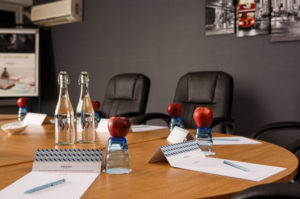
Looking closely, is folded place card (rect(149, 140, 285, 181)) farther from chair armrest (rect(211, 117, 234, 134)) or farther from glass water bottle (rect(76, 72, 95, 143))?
chair armrest (rect(211, 117, 234, 134))

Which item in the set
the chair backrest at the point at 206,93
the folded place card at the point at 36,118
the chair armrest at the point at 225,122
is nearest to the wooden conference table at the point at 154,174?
the folded place card at the point at 36,118

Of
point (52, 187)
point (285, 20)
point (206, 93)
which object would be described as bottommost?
point (52, 187)

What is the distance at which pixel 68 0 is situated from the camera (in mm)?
4730

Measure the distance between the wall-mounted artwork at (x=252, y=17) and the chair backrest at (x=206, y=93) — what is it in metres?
0.74

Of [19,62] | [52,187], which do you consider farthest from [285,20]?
[19,62]

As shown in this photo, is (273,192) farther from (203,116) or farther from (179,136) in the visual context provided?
(179,136)

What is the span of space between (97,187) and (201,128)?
0.57 meters

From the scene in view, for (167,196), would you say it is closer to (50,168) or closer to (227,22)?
(50,168)

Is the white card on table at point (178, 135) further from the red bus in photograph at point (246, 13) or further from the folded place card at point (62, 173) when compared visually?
the red bus in photograph at point (246, 13)

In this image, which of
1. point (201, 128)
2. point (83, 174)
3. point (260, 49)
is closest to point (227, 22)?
point (260, 49)

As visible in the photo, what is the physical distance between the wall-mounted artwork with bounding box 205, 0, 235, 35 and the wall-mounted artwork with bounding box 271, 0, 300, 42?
0.42 meters

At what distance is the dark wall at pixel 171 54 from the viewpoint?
2.99 metres

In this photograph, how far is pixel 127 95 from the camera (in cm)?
312

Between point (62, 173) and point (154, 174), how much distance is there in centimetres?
26
